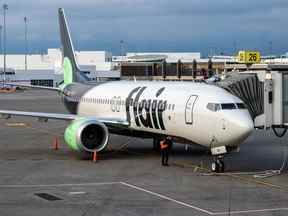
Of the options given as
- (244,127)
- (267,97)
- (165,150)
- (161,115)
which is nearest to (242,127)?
(244,127)

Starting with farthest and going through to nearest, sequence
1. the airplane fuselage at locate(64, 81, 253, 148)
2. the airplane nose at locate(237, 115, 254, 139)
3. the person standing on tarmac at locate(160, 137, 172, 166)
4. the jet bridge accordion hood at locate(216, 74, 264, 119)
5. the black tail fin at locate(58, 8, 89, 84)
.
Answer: the black tail fin at locate(58, 8, 89, 84) < the person standing on tarmac at locate(160, 137, 172, 166) < the jet bridge accordion hood at locate(216, 74, 264, 119) < the airplane fuselage at locate(64, 81, 253, 148) < the airplane nose at locate(237, 115, 254, 139)

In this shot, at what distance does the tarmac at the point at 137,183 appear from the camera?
1750cm

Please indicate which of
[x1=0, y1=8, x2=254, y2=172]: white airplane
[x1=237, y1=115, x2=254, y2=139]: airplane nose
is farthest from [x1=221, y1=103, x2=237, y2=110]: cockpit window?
[x1=237, y1=115, x2=254, y2=139]: airplane nose

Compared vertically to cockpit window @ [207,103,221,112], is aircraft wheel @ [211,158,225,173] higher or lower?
lower

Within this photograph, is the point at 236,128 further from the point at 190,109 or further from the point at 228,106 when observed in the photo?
the point at 190,109

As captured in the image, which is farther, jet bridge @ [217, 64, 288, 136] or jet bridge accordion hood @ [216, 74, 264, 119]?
jet bridge accordion hood @ [216, 74, 264, 119]

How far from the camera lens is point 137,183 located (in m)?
21.8

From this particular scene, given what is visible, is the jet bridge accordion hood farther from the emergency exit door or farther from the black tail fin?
the black tail fin

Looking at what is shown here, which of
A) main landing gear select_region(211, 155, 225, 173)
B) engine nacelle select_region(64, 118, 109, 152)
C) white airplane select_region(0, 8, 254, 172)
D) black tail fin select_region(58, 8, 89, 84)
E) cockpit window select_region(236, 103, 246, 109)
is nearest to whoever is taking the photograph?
white airplane select_region(0, 8, 254, 172)

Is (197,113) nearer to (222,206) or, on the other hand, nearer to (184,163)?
(184,163)

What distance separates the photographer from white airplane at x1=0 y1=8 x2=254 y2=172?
23.2 metres

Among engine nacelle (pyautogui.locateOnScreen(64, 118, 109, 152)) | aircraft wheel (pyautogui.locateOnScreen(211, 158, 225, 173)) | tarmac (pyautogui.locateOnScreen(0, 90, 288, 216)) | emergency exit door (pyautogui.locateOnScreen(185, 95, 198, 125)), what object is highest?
emergency exit door (pyautogui.locateOnScreen(185, 95, 198, 125))

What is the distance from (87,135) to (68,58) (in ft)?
44.5

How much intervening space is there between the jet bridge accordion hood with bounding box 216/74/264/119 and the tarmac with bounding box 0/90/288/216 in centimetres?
261
